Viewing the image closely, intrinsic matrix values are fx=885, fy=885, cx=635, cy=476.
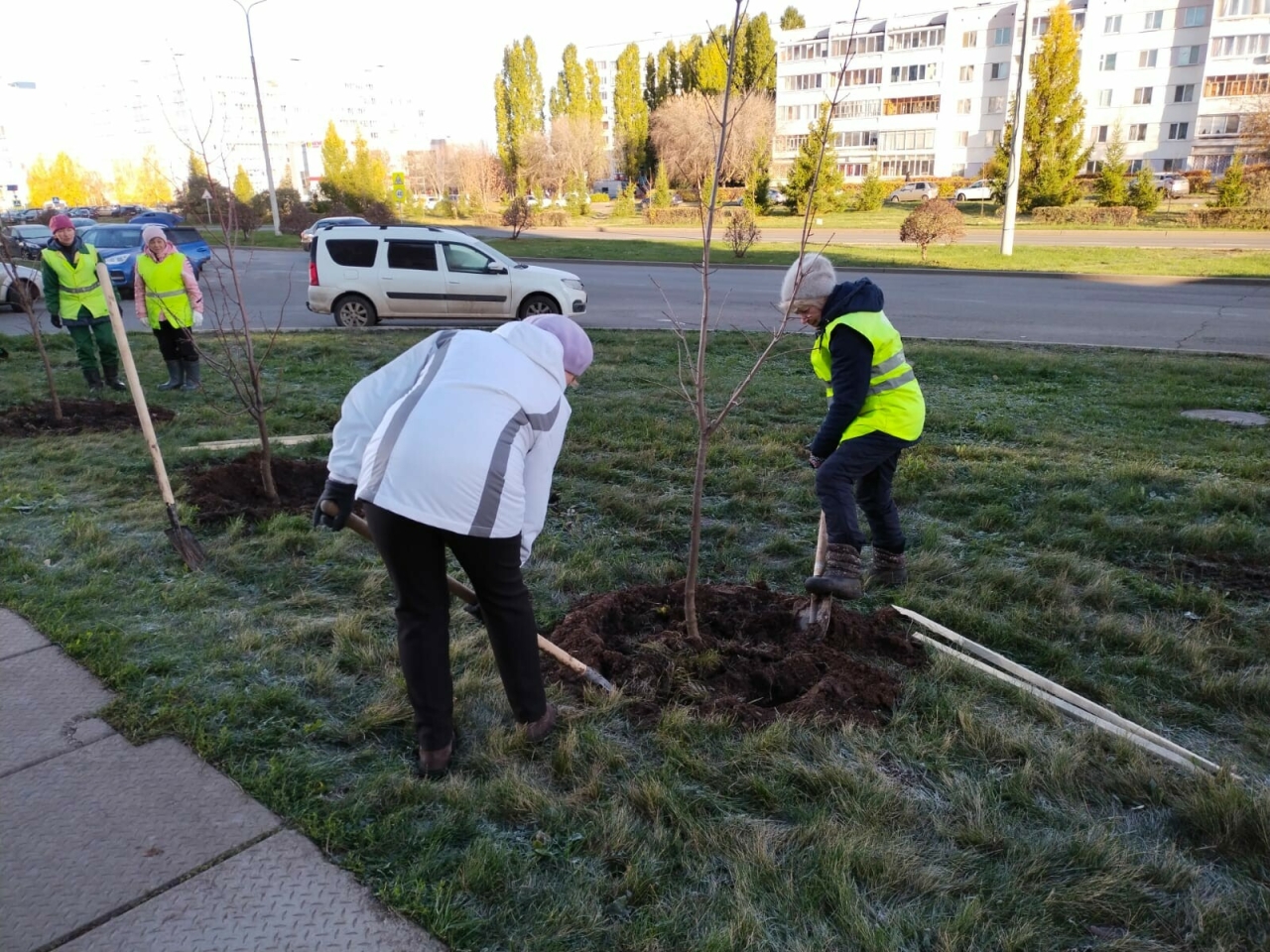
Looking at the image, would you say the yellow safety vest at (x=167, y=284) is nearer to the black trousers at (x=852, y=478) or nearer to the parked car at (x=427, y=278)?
A: the parked car at (x=427, y=278)

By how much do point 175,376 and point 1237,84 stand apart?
67.4 m

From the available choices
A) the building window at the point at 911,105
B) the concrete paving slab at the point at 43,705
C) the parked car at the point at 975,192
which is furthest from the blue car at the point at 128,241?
the building window at the point at 911,105

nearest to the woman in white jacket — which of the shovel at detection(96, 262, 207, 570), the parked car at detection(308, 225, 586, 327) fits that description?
the shovel at detection(96, 262, 207, 570)

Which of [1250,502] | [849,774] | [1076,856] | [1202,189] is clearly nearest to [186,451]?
[849,774]

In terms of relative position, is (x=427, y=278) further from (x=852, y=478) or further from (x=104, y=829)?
(x=104, y=829)

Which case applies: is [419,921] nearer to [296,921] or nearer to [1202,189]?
[296,921]

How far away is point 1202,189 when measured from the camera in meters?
47.6

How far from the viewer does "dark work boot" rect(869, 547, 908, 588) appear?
14.6 feet

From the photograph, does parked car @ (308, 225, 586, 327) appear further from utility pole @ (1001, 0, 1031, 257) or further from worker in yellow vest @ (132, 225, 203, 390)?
utility pole @ (1001, 0, 1031, 257)

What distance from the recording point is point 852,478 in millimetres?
4102

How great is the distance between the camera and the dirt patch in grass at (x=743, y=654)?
3.30 meters

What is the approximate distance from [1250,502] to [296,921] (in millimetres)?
5516

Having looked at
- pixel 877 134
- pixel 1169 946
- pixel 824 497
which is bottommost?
pixel 1169 946

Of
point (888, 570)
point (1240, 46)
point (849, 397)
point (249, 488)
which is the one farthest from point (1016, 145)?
point (1240, 46)
